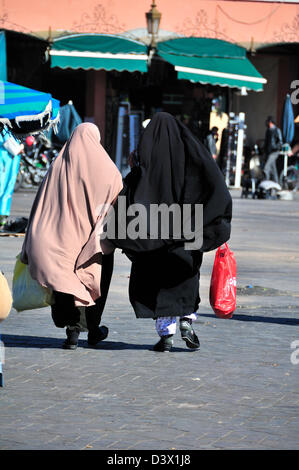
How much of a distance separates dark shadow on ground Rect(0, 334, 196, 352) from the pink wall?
66.0ft

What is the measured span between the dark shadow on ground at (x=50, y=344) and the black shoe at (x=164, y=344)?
0.10m

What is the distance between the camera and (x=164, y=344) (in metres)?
7.69

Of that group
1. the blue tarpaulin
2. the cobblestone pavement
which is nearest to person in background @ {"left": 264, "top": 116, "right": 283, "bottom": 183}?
the blue tarpaulin

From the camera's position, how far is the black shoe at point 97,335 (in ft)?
25.7

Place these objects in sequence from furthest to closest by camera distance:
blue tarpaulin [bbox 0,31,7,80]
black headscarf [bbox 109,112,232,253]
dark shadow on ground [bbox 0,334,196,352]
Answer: blue tarpaulin [bbox 0,31,7,80] → dark shadow on ground [bbox 0,334,196,352] → black headscarf [bbox 109,112,232,253]

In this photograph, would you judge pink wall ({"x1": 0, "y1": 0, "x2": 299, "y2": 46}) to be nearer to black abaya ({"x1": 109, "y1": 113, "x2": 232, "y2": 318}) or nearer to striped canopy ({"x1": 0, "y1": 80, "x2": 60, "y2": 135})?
striped canopy ({"x1": 0, "y1": 80, "x2": 60, "y2": 135})

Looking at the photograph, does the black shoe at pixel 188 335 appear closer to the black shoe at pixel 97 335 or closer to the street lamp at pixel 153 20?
the black shoe at pixel 97 335

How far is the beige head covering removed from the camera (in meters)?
7.57

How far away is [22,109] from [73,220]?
2153 millimetres

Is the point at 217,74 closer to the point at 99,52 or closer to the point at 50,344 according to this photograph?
the point at 99,52

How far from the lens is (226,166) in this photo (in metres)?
27.2

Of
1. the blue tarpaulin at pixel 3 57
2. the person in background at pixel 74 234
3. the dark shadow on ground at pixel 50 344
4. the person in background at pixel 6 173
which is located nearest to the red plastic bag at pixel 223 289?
the dark shadow on ground at pixel 50 344

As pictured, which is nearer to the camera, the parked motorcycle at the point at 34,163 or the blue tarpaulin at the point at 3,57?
the parked motorcycle at the point at 34,163
